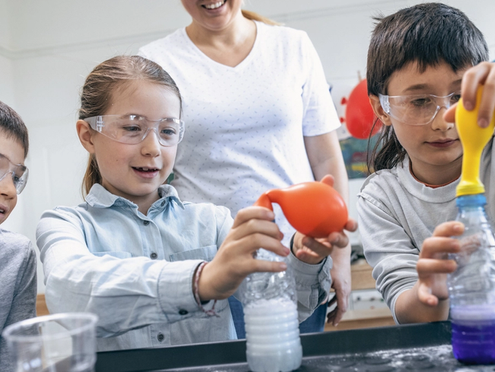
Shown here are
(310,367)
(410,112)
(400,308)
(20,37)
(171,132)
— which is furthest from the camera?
(20,37)

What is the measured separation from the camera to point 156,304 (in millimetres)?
808

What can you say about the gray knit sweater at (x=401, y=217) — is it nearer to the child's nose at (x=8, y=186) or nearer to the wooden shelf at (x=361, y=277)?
the child's nose at (x=8, y=186)

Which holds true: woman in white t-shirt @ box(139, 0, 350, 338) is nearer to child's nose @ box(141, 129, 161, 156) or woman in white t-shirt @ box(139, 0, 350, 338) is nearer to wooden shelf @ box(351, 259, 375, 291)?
child's nose @ box(141, 129, 161, 156)

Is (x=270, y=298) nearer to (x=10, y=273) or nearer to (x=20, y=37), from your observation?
(x=10, y=273)

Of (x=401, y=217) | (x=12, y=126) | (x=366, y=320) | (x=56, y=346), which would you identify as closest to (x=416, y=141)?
(x=401, y=217)

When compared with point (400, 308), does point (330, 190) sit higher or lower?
higher

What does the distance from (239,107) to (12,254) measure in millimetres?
712

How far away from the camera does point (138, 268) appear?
84 centimetres

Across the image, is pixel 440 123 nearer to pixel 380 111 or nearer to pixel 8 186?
pixel 380 111

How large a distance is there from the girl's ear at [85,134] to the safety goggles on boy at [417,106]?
2.41ft

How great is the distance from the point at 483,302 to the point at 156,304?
1.59ft

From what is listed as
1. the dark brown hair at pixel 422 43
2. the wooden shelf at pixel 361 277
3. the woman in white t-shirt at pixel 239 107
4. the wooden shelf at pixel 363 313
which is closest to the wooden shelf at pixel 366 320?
the wooden shelf at pixel 363 313

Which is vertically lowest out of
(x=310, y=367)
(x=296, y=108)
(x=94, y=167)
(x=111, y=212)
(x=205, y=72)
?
(x=310, y=367)

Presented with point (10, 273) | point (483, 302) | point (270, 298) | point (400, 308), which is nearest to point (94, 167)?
point (10, 273)
